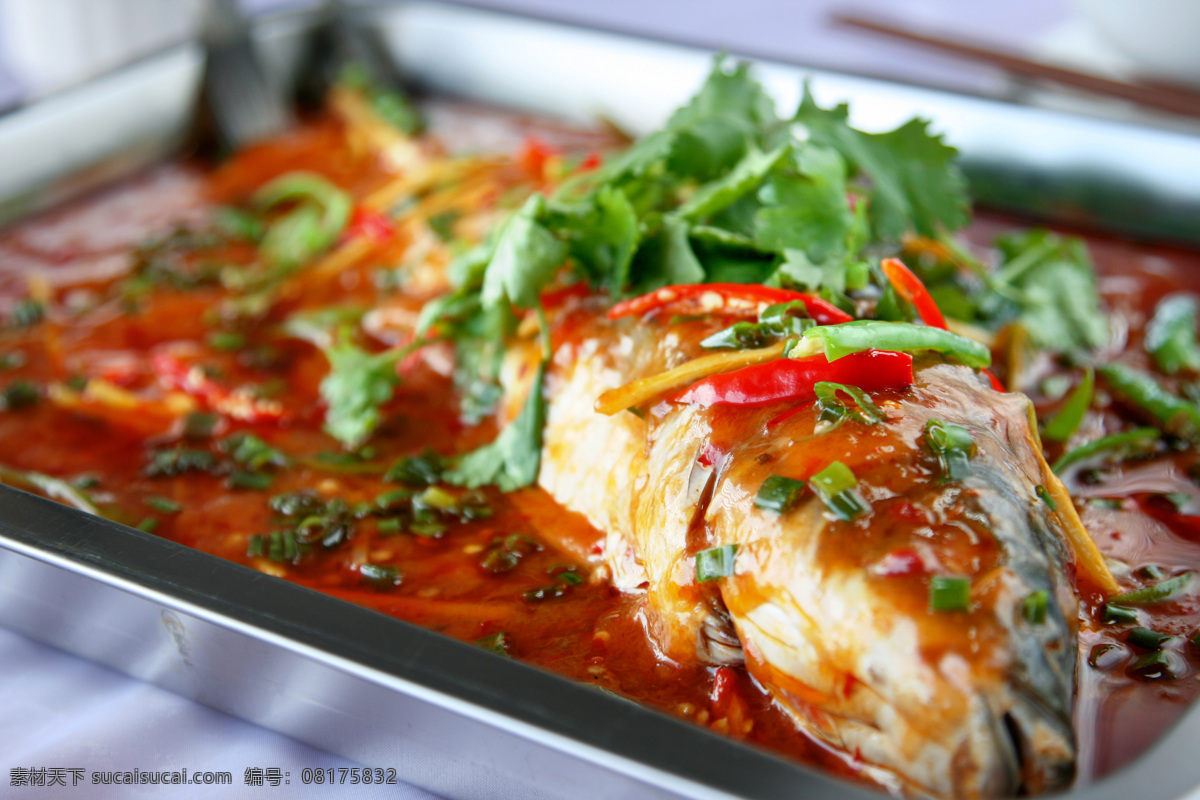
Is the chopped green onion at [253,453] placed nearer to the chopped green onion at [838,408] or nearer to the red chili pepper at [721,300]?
the red chili pepper at [721,300]

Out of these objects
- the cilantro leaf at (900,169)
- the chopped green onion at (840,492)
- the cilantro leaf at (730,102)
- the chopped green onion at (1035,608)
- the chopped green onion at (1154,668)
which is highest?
the cilantro leaf at (730,102)

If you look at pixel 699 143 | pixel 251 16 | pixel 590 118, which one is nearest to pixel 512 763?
pixel 699 143

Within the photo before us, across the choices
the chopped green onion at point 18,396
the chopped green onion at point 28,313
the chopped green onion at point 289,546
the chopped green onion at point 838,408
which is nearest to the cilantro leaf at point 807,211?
the chopped green onion at point 838,408

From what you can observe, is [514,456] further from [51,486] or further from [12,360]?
[12,360]

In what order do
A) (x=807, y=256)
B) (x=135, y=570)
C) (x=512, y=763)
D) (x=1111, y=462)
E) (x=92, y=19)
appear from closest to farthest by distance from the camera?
1. (x=512, y=763)
2. (x=135, y=570)
3. (x=807, y=256)
4. (x=1111, y=462)
5. (x=92, y=19)

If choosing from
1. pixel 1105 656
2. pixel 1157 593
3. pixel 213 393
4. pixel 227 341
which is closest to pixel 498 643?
pixel 1105 656

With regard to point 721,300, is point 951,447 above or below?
below

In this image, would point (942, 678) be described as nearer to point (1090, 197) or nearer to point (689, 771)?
point (689, 771)
